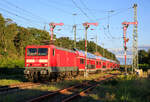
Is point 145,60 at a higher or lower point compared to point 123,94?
higher

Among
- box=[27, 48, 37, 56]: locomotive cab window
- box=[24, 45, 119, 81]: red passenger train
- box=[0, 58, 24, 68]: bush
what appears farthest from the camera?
box=[0, 58, 24, 68]: bush

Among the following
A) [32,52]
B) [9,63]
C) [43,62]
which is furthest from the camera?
[9,63]

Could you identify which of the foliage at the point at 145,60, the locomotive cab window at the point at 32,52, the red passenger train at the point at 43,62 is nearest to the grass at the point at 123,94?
the red passenger train at the point at 43,62

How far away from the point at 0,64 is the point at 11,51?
Result: 1785 cm

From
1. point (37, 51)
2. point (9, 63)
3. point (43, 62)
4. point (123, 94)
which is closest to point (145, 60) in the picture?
point (9, 63)

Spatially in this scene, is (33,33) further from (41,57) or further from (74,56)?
(41,57)

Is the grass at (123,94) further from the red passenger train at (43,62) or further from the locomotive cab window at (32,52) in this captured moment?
the locomotive cab window at (32,52)

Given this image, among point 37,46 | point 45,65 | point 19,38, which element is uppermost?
point 19,38

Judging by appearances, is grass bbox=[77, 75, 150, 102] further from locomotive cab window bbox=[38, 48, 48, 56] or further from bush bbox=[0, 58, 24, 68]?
bush bbox=[0, 58, 24, 68]

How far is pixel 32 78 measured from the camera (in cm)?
1941

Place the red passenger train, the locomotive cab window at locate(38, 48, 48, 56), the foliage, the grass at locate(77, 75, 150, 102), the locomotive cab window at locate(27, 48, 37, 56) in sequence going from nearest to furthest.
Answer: the grass at locate(77, 75, 150, 102) → the red passenger train → the locomotive cab window at locate(38, 48, 48, 56) → the locomotive cab window at locate(27, 48, 37, 56) → the foliage

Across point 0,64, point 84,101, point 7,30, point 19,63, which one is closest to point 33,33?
point 7,30

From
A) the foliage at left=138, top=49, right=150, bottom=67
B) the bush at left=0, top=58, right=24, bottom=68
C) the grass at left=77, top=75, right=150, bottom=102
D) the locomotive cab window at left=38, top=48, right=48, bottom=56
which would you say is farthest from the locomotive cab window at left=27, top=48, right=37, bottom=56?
the foliage at left=138, top=49, right=150, bottom=67

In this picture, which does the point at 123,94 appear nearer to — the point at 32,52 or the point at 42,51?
the point at 42,51
